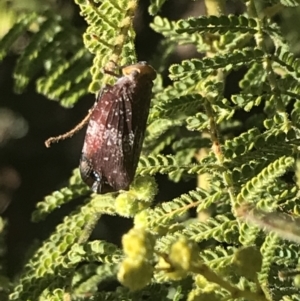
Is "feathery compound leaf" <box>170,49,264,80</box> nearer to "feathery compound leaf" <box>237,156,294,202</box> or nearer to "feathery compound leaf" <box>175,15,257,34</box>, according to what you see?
"feathery compound leaf" <box>175,15,257,34</box>

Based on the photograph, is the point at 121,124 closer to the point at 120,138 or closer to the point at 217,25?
the point at 120,138

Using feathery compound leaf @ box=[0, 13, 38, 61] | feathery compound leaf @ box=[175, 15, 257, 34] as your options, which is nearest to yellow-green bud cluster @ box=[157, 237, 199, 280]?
feathery compound leaf @ box=[175, 15, 257, 34]

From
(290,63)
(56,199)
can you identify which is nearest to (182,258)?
(290,63)

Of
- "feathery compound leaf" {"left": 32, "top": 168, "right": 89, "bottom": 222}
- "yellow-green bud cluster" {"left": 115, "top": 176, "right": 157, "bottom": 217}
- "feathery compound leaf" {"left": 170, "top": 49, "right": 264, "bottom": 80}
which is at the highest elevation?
"feathery compound leaf" {"left": 170, "top": 49, "right": 264, "bottom": 80}

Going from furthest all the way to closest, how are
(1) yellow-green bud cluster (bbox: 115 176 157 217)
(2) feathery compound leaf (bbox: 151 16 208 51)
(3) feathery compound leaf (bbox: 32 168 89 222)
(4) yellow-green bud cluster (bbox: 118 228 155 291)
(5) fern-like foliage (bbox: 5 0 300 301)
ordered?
(3) feathery compound leaf (bbox: 32 168 89 222) < (2) feathery compound leaf (bbox: 151 16 208 51) < (1) yellow-green bud cluster (bbox: 115 176 157 217) < (5) fern-like foliage (bbox: 5 0 300 301) < (4) yellow-green bud cluster (bbox: 118 228 155 291)

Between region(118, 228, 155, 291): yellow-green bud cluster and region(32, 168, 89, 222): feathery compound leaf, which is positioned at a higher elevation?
region(118, 228, 155, 291): yellow-green bud cluster

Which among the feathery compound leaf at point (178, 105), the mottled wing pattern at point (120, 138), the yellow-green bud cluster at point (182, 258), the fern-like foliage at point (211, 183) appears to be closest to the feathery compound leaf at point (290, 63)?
the fern-like foliage at point (211, 183)

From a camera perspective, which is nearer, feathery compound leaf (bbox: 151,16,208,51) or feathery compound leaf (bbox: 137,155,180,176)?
feathery compound leaf (bbox: 137,155,180,176)
